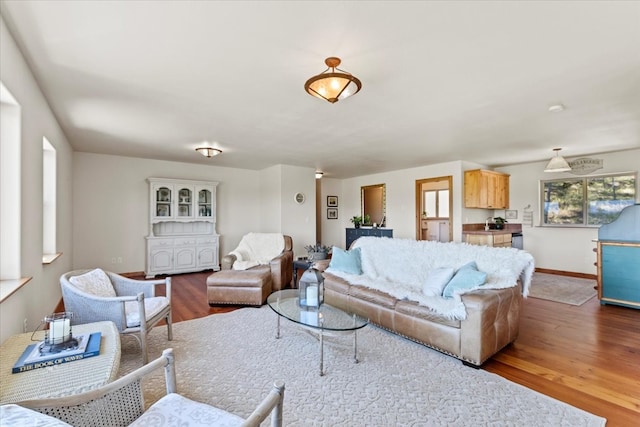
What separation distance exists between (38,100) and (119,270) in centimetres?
411

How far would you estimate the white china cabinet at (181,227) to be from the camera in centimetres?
608

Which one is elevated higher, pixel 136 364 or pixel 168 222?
pixel 168 222

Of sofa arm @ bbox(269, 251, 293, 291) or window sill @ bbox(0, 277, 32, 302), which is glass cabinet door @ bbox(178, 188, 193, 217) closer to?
sofa arm @ bbox(269, 251, 293, 291)

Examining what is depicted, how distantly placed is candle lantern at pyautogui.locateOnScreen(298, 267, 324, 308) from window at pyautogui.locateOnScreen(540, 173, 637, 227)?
19.9 ft

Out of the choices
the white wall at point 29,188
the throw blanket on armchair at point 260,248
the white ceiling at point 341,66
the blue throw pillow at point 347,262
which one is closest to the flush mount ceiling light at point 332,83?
Result: the white ceiling at point 341,66

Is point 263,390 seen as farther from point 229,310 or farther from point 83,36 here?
point 83,36

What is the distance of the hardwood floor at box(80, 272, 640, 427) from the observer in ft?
6.86

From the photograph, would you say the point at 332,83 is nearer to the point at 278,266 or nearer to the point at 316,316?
the point at 316,316

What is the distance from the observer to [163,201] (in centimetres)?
624

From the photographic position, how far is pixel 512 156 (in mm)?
5977

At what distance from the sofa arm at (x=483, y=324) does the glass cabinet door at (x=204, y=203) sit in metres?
5.64

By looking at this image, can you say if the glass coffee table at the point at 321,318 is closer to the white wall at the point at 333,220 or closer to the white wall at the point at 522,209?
the white wall at the point at 522,209

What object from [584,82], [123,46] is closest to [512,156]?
[584,82]

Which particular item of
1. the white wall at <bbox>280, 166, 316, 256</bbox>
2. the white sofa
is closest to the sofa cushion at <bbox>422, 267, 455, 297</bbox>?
the white sofa
